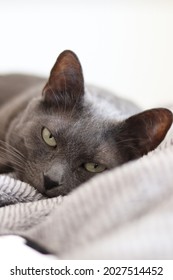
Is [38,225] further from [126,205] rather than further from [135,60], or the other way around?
[135,60]

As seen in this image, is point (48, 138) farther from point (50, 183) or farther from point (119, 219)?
point (119, 219)

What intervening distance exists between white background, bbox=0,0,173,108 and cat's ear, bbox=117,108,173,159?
3.38ft

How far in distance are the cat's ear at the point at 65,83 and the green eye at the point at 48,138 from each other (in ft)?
0.27

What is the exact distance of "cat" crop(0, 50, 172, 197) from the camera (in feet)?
3.43

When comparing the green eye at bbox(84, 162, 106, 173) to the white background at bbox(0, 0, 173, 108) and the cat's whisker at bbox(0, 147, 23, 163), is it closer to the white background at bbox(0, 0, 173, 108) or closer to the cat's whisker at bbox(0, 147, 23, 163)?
the cat's whisker at bbox(0, 147, 23, 163)

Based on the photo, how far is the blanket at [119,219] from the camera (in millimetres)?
629

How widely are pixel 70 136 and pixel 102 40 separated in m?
1.21

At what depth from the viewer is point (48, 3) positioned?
2100mm

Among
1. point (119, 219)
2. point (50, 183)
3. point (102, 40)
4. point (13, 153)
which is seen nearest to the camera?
point (119, 219)

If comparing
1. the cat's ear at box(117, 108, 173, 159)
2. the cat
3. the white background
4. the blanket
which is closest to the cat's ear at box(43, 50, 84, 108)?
the cat

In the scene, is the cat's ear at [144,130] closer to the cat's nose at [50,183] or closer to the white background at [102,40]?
the cat's nose at [50,183]

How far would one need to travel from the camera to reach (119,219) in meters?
0.69

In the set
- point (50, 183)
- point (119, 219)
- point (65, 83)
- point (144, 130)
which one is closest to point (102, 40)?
point (65, 83)

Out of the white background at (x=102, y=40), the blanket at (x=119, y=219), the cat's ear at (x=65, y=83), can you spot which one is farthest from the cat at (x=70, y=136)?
the white background at (x=102, y=40)
